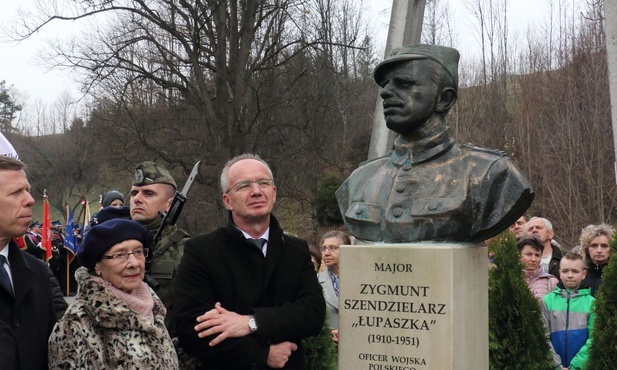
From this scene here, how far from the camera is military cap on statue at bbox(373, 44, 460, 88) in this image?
4.62 m

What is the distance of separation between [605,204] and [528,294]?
15178 mm

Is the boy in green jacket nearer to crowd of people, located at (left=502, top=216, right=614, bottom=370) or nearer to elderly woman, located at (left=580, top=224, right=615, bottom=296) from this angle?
crowd of people, located at (left=502, top=216, right=614, bottom=370)

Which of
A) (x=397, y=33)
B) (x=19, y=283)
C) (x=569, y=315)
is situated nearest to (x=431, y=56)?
(x=19, y=283)

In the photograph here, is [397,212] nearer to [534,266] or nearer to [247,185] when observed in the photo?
[247,185]

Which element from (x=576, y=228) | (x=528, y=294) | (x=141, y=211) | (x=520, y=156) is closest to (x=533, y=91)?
(x=520, y=156)

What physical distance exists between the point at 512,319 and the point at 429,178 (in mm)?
1926

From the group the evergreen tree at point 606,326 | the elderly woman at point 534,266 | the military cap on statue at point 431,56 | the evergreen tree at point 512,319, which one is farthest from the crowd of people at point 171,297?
the elderly woman at point 534,266

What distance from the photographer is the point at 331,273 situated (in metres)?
6.67

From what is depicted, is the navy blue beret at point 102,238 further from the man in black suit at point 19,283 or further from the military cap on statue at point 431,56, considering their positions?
the military cap on statue at point 431,56

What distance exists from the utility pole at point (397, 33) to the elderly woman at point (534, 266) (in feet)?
8.91

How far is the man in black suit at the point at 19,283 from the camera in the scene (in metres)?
3.40

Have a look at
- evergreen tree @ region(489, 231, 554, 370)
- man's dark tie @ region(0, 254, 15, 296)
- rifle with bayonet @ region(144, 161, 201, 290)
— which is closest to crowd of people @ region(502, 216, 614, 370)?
evergreen tree @ region(489, 231, 554, 370)

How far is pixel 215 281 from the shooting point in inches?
165

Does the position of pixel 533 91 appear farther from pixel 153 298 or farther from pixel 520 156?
pixel 153 298
